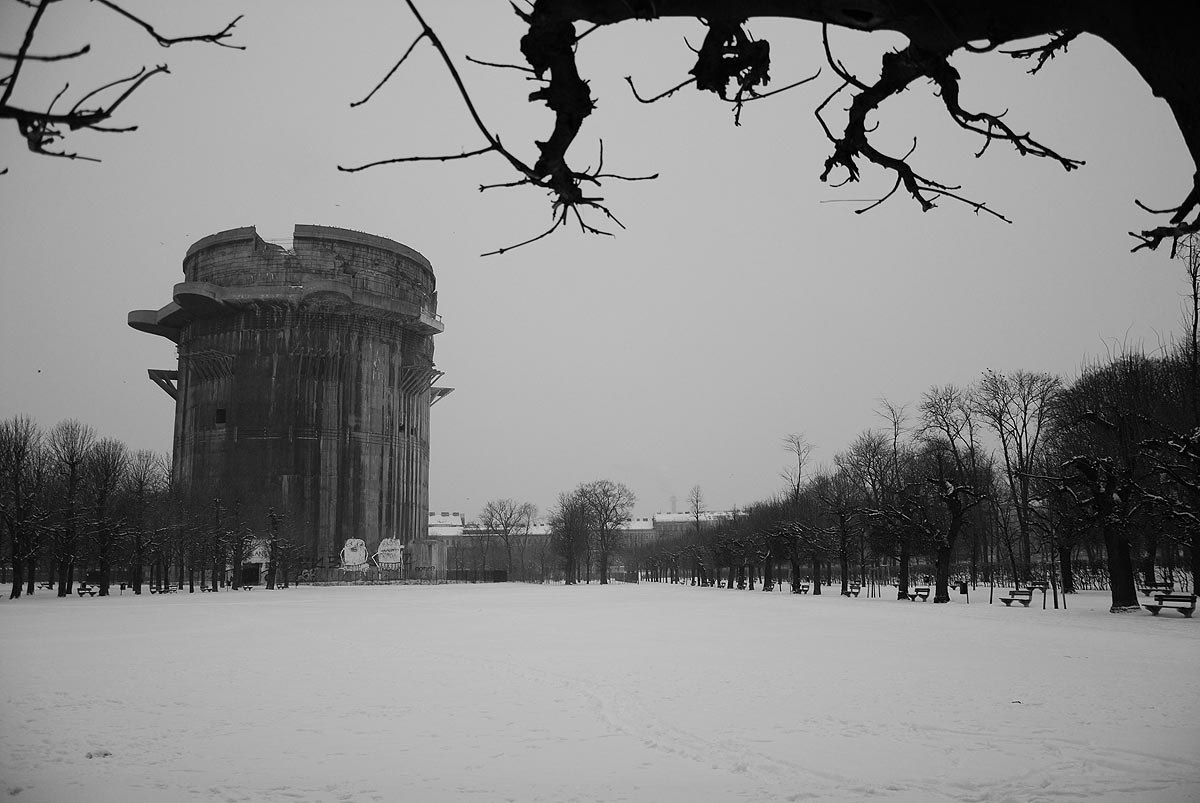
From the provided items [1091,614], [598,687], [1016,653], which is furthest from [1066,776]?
[1091,614]

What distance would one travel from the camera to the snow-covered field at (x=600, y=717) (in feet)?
22.9

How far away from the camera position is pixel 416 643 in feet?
58.4

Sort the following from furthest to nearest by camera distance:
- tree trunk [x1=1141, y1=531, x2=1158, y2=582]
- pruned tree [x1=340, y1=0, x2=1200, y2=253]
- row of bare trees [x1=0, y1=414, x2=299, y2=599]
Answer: row of bare trees [x1=0, y1=414, x2=299, y2=599] < tree trunk [x1=1141, y1=531, x2=1158, y2=582] < pruned tree [x1=340, y1=0, x2=1200, y2=253]

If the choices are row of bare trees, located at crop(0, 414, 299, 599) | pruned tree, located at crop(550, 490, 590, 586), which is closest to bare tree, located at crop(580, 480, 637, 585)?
pruned tree, located at crop(550, 490, 590, 586)

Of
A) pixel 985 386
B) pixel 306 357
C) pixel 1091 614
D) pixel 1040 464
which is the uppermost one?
pixel 306 357

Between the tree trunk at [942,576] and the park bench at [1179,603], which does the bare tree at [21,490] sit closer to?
the tree trunk at [942,576]

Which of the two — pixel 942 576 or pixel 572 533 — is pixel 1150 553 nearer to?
pixel 942 576

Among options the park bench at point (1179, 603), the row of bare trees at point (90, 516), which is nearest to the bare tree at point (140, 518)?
the row of bare trees at point (90, 516)

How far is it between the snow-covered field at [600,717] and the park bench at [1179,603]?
6566 mm

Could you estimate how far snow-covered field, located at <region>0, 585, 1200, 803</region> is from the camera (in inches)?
275

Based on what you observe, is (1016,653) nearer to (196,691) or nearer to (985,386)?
(196,691)

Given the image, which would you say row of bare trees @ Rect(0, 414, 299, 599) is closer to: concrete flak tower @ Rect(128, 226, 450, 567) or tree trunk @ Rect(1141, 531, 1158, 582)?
concrete flak tower @ Rect(128, 226, 450, 567)

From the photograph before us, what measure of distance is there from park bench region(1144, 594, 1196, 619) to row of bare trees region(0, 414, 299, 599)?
140 feet

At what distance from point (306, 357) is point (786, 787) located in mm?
69387
